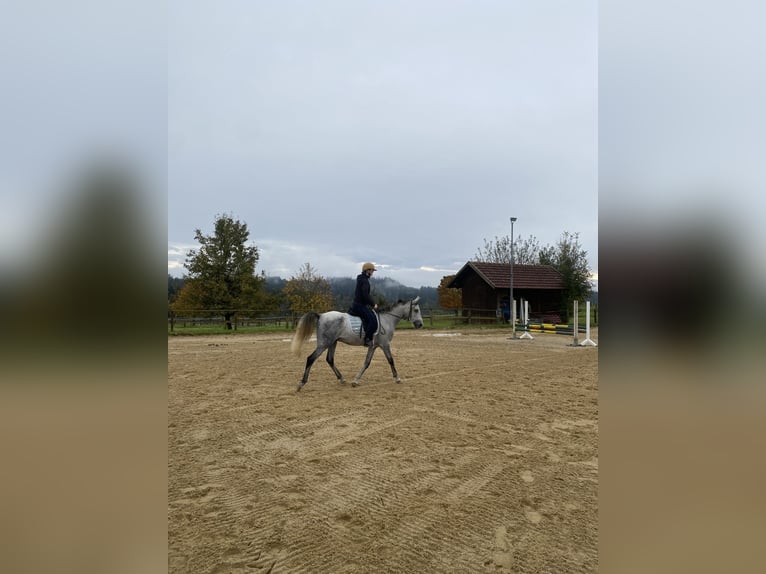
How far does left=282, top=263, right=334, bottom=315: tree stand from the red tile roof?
9669 mm

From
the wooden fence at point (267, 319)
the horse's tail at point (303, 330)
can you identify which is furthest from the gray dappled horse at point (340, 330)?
the wooden fence at point (267, 319)

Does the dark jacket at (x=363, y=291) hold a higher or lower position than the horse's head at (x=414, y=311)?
higher

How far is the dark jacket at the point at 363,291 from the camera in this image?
7223mm

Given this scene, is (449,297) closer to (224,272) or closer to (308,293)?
(308,293)

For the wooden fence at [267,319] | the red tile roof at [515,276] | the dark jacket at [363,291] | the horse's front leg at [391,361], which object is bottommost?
the wooden fence at [267,319]

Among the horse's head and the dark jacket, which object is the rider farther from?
the horse's head

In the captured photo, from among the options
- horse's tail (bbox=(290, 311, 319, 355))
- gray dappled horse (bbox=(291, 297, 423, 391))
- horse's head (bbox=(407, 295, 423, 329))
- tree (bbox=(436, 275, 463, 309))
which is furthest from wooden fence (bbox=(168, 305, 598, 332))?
horse's tail (bbox=(290, 311, 319, 355))

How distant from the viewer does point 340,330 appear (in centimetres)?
723

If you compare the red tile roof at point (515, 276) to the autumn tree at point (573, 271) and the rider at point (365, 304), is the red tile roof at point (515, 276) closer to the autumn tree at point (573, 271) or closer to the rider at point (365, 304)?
the autumn tree at point (573, 271)

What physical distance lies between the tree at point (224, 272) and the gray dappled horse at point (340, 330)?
20577 millimetres

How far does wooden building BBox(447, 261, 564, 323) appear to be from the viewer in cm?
2641

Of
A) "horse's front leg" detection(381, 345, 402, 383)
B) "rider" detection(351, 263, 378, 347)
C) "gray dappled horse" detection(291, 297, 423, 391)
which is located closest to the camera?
"gray dappled horse" detection(291, 297, 423, 391)
